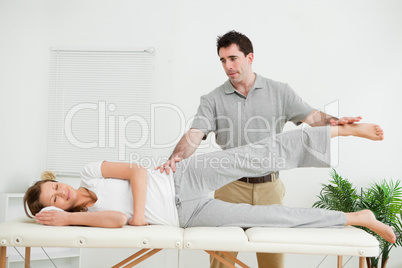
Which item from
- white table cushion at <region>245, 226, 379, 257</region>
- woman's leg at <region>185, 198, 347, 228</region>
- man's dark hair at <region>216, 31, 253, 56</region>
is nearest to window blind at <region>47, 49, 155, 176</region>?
Result: man's dark hair at <region>216, 31, 253, 56</region>

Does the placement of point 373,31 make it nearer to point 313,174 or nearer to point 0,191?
point 313,174

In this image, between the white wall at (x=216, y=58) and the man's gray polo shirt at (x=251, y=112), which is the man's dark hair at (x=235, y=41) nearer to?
the man's gray polo shirt at (x=251, y=112)

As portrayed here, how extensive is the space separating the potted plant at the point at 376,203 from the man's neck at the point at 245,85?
1097 mm

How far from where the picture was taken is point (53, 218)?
5.53ft

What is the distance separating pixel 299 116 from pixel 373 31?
150 centimetres

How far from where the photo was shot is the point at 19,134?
134 inches

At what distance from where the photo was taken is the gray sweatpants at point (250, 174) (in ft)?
5.90

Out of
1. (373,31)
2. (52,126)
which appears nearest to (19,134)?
(52,126)

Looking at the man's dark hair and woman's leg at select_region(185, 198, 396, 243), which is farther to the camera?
the man's dark hair

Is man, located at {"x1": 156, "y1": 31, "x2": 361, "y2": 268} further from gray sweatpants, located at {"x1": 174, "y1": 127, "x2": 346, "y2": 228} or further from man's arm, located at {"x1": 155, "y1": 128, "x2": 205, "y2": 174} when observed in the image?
gray sweatpants, located at {"x1": 174, "y1": 127, "x2": 346, "y2": 228}

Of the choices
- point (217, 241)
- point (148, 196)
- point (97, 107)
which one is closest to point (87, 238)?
point (148, 196)

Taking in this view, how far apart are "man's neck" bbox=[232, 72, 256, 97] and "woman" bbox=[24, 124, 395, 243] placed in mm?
535

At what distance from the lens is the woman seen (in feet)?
5.89

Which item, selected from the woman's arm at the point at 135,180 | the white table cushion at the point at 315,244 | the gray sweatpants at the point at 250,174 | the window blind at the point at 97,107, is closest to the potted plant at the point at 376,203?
the gray sweatpants at the point at 250,174
